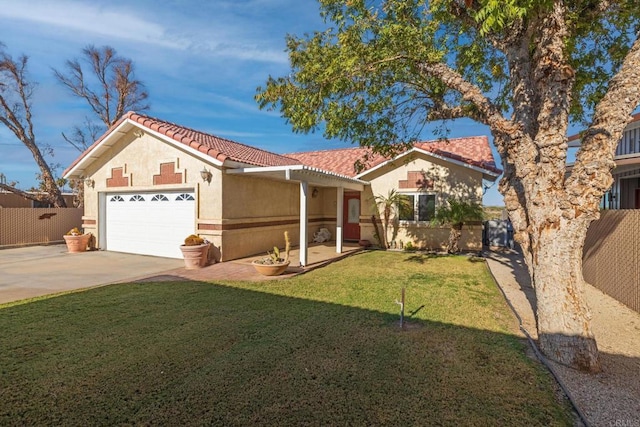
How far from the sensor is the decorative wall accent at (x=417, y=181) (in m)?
13.9

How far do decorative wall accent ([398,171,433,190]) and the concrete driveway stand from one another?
32.4 feet

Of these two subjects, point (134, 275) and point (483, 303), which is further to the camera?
point (134, 275)

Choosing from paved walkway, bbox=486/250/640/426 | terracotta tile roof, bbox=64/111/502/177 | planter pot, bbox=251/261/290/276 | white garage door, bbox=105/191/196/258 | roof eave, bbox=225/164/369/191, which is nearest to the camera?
paved walkway, bbox=486/250/640/426

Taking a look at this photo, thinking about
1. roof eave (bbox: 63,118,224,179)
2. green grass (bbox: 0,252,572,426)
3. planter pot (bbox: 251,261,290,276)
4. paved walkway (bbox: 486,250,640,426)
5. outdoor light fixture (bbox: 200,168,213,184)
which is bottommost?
paved walkway (bbox: 486,250,640,426)

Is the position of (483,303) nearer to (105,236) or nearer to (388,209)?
(388,209)

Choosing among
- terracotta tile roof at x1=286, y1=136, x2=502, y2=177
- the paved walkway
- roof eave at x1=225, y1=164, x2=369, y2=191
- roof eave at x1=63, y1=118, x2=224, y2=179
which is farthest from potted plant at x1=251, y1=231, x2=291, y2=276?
terracotta tile roof at x1=286, y1=136, x2=502, y2=177

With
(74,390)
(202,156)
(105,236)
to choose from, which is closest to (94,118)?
(105,236)

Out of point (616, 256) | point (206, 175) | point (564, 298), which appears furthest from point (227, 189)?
point (616, 256)

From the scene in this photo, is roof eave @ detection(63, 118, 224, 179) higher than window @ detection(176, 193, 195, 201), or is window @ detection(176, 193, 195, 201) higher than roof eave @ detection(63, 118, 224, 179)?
roof eave @ detection(63, 118, 224, 179)

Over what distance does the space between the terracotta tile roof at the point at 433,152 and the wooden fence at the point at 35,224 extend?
13090 mm

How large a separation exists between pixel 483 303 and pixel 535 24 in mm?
5130

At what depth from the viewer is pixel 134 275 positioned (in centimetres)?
866

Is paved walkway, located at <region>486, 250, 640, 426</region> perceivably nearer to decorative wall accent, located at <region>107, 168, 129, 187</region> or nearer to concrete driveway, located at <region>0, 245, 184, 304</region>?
concrete driveway, located at <region>0, 245, 184, 304</region>

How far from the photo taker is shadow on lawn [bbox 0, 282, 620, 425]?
2980 mm
